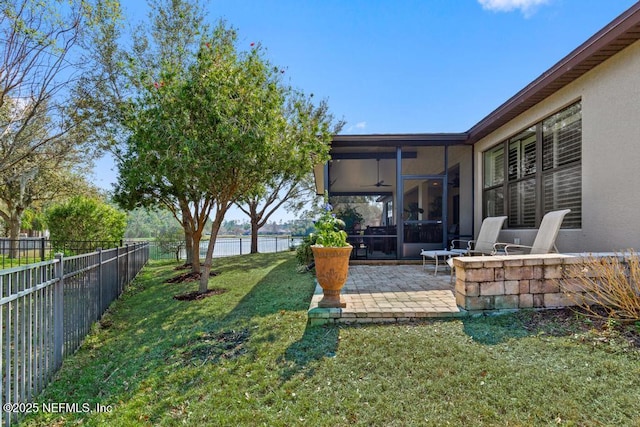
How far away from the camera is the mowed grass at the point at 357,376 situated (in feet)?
6.61

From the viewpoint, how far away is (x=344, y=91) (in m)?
13.0

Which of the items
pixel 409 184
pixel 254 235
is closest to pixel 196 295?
pixel 409 184

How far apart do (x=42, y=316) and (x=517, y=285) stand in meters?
4.59

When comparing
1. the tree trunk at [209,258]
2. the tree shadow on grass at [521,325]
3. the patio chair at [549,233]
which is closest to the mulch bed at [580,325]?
the tree shadow on grass at [521,325]

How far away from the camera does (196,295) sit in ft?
19.2

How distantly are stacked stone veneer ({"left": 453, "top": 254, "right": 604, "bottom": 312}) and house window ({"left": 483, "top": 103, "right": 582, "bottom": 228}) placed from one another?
1.94 metres

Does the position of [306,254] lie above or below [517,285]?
below

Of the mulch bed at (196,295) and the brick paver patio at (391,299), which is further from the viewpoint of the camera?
the mulch bed at (196,295)

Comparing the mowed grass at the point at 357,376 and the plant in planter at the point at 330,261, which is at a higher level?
the plant in planter at the point at 330,261

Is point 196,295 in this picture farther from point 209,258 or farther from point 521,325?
point 521,325

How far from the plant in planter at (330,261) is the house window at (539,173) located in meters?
3.81

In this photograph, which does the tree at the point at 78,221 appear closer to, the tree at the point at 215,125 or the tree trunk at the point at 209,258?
the tree at the point at 215,125

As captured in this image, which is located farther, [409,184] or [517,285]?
[409,184]

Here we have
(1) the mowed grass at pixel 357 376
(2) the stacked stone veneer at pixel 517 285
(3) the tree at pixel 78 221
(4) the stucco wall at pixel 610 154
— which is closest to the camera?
(1) the mowed grass at pixel 357 376
